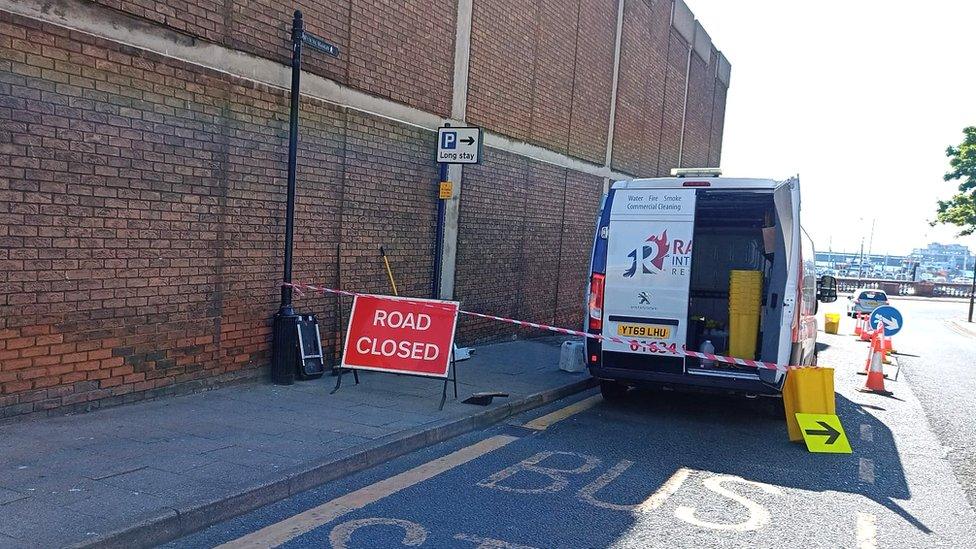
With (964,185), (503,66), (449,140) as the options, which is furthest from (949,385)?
(964,185)

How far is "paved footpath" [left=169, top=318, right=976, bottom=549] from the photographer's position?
4.50m

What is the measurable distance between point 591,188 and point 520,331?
14.5 feet

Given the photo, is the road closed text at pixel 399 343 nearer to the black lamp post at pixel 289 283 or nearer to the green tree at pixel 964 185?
the black lamp post at pixel 289 283

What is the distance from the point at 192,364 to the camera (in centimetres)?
720

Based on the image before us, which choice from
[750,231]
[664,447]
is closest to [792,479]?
[664,447]

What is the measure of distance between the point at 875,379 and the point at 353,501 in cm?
863

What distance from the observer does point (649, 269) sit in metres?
7.79

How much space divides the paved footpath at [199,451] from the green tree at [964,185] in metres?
38.4

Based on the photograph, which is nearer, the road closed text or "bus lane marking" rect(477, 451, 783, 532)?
"bus lane marking" rect(477, 451, 783, 532)

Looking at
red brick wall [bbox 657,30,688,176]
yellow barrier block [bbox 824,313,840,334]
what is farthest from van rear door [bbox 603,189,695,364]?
yellow barrier block [bbox 824,313,840,334]

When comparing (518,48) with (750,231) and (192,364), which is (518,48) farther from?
(192,364)

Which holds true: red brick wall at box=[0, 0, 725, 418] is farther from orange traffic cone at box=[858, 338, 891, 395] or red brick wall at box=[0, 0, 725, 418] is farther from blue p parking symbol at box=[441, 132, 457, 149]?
orange traffic cone at box=[858, 338, 891, 395]

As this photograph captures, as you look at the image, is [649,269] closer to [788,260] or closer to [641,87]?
[788,260]

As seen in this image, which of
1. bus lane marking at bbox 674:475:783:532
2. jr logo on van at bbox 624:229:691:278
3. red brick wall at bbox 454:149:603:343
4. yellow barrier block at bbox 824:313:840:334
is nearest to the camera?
bus lane marking at bbox 674:475:783:532
